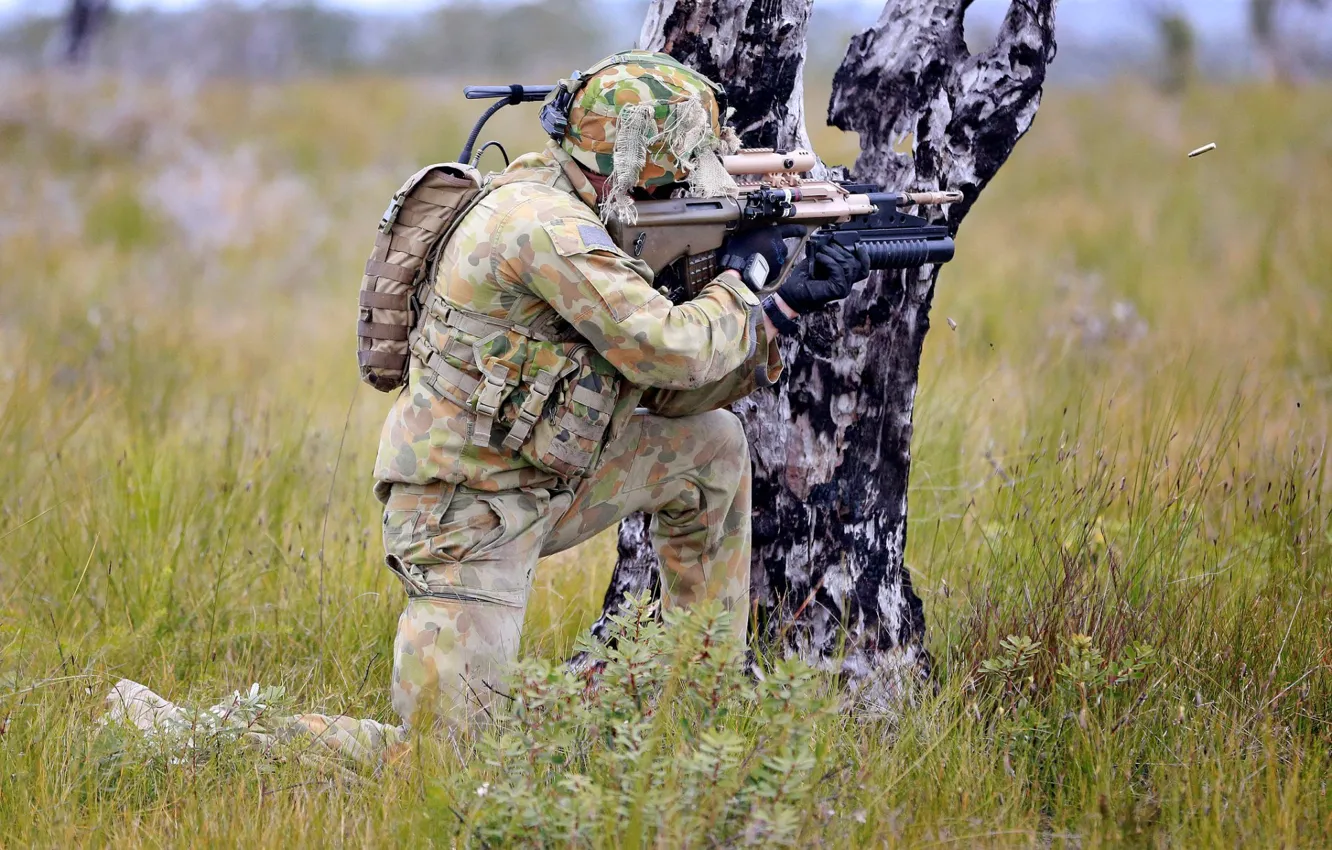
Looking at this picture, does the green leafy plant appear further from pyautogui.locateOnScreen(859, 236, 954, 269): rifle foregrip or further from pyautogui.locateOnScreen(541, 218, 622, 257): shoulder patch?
pyautogui.locateOnScreen(859, 236, 954, 269): rifle foregrip

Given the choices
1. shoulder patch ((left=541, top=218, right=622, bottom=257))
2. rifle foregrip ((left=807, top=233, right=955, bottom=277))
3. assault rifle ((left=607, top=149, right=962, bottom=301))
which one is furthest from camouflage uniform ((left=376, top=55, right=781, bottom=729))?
rifle foregrip ((left=807, top=233, right=955, bottom=277))

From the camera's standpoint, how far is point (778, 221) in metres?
2.90

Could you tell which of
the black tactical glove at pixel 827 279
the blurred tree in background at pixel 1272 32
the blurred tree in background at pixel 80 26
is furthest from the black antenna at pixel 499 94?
the blurred tree in background at pixel 80 26

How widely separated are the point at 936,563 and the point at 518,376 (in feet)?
5.65

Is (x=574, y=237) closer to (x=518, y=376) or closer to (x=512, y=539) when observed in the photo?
(x=518, y=376)

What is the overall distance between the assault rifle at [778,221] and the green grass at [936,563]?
2.74 feet

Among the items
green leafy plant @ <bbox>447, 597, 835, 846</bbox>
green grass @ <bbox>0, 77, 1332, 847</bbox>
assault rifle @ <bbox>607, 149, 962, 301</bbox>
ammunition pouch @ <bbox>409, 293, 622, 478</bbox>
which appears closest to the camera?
green leafy plant @ <bbox>447, 597, 835, 846</bbox>

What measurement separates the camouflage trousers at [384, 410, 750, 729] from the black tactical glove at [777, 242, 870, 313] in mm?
382

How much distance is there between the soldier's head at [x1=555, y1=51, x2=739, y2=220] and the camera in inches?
103

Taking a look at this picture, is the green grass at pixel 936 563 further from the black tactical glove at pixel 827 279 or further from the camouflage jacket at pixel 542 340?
the black tactical glove at pixel 827 279

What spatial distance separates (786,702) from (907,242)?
1294mm

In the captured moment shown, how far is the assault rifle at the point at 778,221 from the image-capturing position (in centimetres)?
280

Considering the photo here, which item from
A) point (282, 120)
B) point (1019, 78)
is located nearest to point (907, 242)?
point (1019, 78)

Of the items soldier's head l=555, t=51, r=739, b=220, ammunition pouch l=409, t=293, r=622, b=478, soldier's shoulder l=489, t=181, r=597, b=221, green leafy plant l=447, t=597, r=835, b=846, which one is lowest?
green leafy plant l=447, t=597, r=835, b=846
